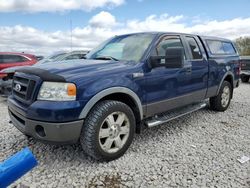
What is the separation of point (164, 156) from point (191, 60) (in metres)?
2.01

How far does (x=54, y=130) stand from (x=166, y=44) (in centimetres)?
244

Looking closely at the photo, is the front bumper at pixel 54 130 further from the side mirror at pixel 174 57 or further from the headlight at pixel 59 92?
the side mirror at pixel 174 57

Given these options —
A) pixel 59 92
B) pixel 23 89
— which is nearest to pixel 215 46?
pixel 59 92

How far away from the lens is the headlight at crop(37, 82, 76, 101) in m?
2.82

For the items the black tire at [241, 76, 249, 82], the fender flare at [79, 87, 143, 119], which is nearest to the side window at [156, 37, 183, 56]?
the fender flare at [79, 87, 143, 119]

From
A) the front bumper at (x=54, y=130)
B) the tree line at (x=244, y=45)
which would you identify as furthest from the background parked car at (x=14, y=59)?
the tree line at (x=244, y=45)

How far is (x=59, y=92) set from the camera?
9.29 feet

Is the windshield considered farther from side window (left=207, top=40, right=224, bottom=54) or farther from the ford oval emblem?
side window (left=207, top=40, right=224, bottom=54)

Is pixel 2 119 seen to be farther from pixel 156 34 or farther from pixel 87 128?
pixel 156 34

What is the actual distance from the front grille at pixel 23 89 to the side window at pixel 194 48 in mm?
3085

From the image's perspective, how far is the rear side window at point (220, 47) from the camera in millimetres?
5505

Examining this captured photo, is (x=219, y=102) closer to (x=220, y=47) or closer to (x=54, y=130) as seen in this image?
(x=220, y=47)

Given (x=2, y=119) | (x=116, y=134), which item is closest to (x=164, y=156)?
(x=116, y=134)

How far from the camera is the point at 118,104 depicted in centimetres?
326
